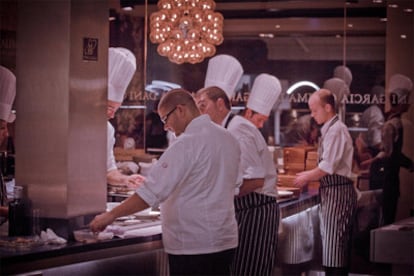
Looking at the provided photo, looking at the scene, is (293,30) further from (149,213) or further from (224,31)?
(149,213)

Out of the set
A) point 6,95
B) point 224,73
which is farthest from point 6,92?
point 224,73

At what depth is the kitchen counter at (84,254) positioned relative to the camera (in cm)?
343

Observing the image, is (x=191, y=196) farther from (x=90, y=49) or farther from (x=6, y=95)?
(x=6, y=95)

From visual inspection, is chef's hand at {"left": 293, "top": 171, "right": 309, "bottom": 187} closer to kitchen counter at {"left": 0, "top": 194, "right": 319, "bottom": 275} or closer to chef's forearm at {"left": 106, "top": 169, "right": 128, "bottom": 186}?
chef's forearm at {"left": 106, "top": 169, "right": 128, "bottom": 186}

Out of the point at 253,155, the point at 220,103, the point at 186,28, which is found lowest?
the point at 253,155

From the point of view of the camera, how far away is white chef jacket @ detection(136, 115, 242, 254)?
3.67 metres

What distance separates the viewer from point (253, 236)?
5082mm

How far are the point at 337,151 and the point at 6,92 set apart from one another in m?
3.03

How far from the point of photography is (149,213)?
4.91 meters

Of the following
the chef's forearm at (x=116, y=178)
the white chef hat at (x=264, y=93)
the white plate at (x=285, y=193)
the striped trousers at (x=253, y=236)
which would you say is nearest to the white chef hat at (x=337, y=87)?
the white chef hat at (x=264, y=93)

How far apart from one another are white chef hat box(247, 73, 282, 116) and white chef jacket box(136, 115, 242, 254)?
12.1ft

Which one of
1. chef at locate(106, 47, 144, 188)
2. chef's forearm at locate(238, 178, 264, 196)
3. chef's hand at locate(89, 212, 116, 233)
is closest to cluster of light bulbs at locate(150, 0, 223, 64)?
chef at locate(106, 47, 144, 188)

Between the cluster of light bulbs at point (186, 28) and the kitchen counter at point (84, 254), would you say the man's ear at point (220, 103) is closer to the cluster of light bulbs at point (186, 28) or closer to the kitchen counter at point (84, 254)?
the kitchen counter at point (84, 254)

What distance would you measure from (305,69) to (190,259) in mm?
4409
